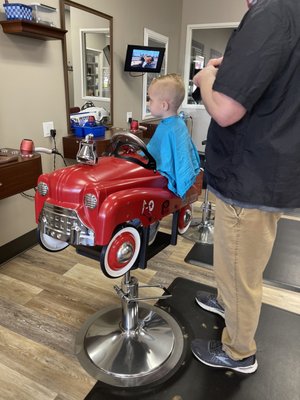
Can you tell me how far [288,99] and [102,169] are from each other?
0.66 meters

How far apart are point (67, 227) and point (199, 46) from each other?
4808mm

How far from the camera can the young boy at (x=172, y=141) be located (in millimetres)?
1313

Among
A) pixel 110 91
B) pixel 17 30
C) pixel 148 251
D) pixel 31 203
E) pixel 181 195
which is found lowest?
pixel 31 203

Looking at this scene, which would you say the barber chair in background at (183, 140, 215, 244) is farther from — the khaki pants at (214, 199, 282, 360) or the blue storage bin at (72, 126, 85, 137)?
the khaki pants at (214, 199, 282, 360)

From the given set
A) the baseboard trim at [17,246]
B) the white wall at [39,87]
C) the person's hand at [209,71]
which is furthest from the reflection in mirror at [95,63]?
the person's hand at [209,71]

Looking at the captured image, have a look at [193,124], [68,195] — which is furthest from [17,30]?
[193,124]

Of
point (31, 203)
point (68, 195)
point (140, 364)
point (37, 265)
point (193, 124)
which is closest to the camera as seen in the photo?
point (68, 195)

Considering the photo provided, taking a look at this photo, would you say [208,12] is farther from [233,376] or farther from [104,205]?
[233,376]

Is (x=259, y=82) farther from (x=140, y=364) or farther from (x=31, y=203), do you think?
(x=31, y=203)

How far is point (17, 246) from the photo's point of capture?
94.5 inches

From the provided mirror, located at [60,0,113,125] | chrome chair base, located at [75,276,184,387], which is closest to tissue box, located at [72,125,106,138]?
mirror, located at [60,0,113,125]

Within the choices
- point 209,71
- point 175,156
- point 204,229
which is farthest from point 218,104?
point 204,229

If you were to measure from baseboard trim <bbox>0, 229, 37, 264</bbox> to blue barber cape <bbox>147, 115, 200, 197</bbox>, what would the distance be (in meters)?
1.55

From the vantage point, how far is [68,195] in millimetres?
1072
